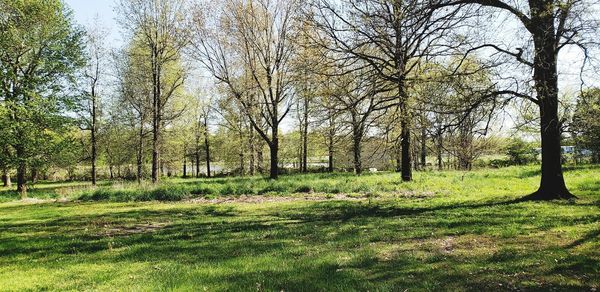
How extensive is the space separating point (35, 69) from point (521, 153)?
149ft

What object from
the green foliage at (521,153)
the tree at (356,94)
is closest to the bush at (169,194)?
the tree at (356,94)

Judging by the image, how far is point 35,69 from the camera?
2627 centimetres

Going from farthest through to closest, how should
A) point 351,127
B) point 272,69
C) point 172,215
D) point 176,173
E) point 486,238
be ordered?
point 176,173
point 272,69
point 351,127
point 172,215
point 486,238

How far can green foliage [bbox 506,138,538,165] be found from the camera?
40625 mm

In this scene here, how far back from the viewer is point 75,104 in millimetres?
23562

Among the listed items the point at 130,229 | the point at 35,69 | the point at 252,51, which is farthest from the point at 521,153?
the point at 35,69

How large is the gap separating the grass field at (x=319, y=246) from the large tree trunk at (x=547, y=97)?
33.3 inches

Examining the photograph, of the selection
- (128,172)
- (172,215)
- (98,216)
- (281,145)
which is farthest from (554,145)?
(128,172)

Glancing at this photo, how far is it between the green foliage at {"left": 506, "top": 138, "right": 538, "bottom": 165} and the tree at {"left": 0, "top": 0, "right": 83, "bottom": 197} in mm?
41480

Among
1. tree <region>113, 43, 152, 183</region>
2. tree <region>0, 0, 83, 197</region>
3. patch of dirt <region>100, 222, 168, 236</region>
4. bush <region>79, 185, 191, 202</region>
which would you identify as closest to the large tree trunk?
patch of dirt <region>100, 222, 168, 236</region>

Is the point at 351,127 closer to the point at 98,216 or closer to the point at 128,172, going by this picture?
the point at 98,216

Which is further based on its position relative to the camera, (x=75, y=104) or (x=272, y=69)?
(x=272, y=69)

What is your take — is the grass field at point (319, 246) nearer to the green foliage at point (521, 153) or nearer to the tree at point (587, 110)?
the tree at point (587, 110)

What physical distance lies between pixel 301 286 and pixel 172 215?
31.3 ft
